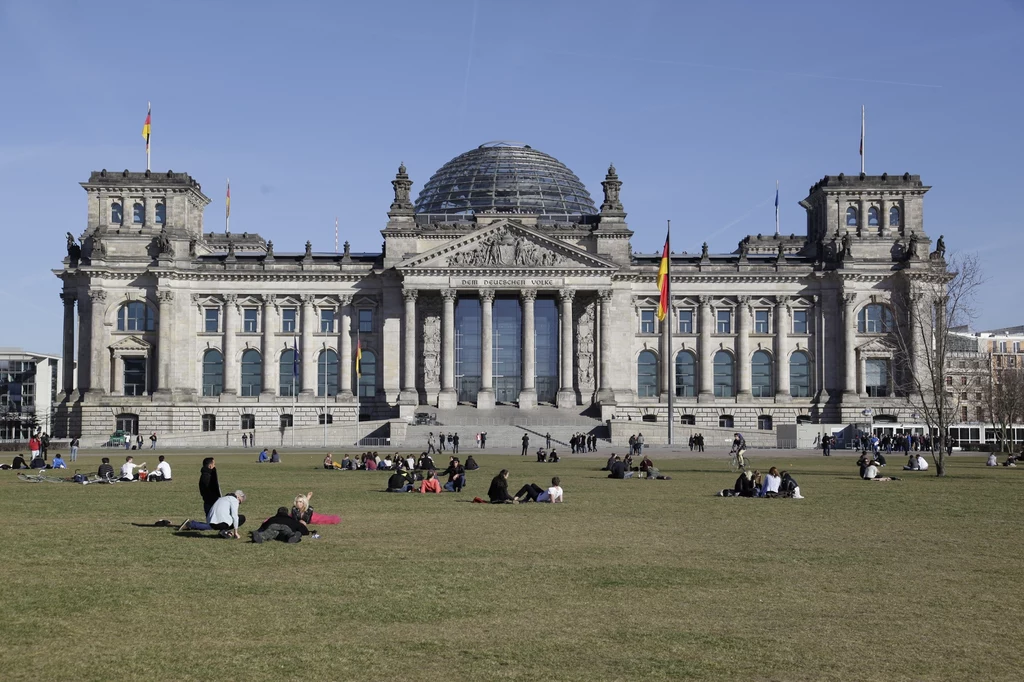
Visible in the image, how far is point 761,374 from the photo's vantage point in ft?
390

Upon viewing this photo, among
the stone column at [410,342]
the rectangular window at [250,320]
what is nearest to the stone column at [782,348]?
the stone column at [410,342]

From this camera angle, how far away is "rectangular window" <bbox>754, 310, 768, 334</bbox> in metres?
119

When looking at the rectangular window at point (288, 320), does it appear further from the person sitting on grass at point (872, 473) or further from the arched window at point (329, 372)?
the person sitting on grass at point (872, 473)

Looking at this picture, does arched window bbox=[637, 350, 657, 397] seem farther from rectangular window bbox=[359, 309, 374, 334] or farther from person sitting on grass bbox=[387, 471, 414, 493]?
person sitting on grass bbox=[387, 471, 414, 493]

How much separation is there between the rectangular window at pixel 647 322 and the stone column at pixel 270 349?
36.5 meters

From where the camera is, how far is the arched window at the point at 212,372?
118 meters

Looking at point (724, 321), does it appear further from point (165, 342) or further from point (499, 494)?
point (499, 494)

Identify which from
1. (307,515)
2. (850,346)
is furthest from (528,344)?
(307,515)

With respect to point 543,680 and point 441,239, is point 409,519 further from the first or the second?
point 441,239

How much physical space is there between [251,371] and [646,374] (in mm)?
39336

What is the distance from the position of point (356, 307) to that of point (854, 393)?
162 feet

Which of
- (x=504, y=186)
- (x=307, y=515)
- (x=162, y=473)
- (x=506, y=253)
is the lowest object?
(x=307, y=515)

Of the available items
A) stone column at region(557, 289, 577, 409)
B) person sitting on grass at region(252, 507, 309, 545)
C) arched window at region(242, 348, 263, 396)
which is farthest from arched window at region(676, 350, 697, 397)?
person sitting on grass at region(252, 507, 309, 545)

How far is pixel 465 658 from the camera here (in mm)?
15219
